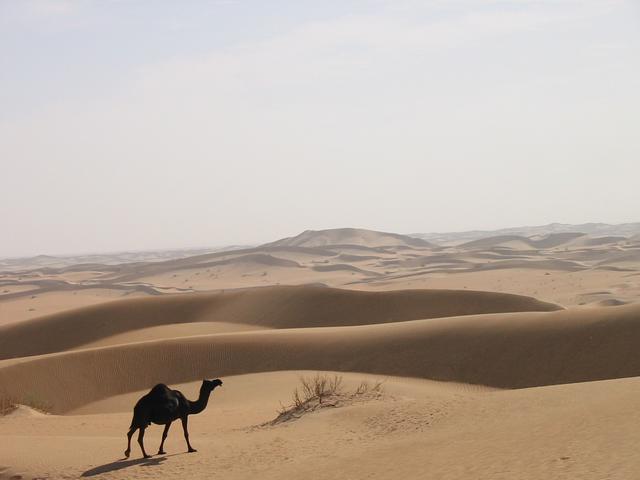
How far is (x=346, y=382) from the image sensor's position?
22.7m

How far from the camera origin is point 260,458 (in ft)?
41.2

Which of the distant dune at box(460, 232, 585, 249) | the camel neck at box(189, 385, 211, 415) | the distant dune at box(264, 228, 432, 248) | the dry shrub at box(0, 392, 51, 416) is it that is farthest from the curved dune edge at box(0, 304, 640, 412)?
the distant dune at box(264, 228, 432, 248)

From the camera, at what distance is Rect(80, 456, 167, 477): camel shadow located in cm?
1202

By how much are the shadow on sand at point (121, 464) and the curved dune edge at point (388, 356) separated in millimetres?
13214

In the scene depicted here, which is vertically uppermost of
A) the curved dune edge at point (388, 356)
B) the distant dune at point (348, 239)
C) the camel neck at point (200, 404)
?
the distant dune at point (348, 239)

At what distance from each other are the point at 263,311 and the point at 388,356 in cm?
1901

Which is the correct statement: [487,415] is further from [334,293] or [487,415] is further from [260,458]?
[334,293]

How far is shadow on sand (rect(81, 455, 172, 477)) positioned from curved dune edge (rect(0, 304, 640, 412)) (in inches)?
520

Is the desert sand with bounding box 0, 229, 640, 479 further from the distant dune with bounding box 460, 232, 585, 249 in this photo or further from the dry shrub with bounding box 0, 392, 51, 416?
the distant dune with bounding box 460, 232, 585, 249

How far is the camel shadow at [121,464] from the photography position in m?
12.0

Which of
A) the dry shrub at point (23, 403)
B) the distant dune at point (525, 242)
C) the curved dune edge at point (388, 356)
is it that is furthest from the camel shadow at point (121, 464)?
the distant dune at point (525, 242)

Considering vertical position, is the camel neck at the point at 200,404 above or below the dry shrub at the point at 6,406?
above

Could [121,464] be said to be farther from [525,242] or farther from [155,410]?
[525,242]

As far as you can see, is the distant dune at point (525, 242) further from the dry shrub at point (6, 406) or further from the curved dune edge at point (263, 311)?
the dry shrub at point (6, 406)
